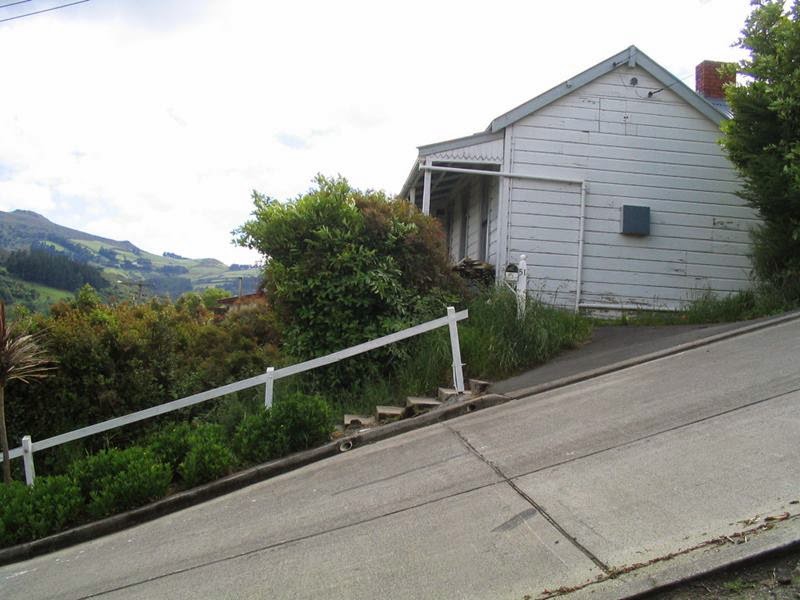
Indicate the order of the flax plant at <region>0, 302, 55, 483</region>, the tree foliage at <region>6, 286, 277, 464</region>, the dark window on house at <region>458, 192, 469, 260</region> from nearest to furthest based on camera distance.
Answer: the flax plant at <region>0, 302, 55, 483</region> → the tree foliage at <region>6, 286, 277, 464</region> → the dark window on house at <region>458, 192, 469, 260</region>

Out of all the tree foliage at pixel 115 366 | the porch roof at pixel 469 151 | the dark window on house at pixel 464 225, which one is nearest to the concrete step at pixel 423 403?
the tree foliage at pixel 115 366

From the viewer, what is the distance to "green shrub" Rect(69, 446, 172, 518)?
666 centimetres

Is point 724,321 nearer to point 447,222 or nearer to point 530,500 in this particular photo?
point 530,500

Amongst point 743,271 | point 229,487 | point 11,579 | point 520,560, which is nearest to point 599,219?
point 743,271

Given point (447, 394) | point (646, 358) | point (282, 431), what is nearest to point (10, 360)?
point (282, 431)

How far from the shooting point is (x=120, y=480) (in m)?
6.70

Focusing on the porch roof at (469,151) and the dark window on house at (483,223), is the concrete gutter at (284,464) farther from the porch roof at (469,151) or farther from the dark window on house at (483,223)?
the dark window on house at (483,223)

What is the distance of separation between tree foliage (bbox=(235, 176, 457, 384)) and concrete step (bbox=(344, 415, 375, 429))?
3.93 ft

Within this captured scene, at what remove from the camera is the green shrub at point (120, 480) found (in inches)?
262

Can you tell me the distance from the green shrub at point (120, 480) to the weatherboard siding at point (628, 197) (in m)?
7.11

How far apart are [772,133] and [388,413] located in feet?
22.3

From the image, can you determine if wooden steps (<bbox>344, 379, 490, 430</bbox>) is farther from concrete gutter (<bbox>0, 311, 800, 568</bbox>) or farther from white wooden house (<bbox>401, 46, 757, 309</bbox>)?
white wooden house (<bbox>401, 46, 757, 309</bbox>)

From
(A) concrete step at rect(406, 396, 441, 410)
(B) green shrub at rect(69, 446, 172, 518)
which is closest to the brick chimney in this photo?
(A) concrete step at rect(406, 396, 441, 410)

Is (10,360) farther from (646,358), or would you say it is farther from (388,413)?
(646,358)
